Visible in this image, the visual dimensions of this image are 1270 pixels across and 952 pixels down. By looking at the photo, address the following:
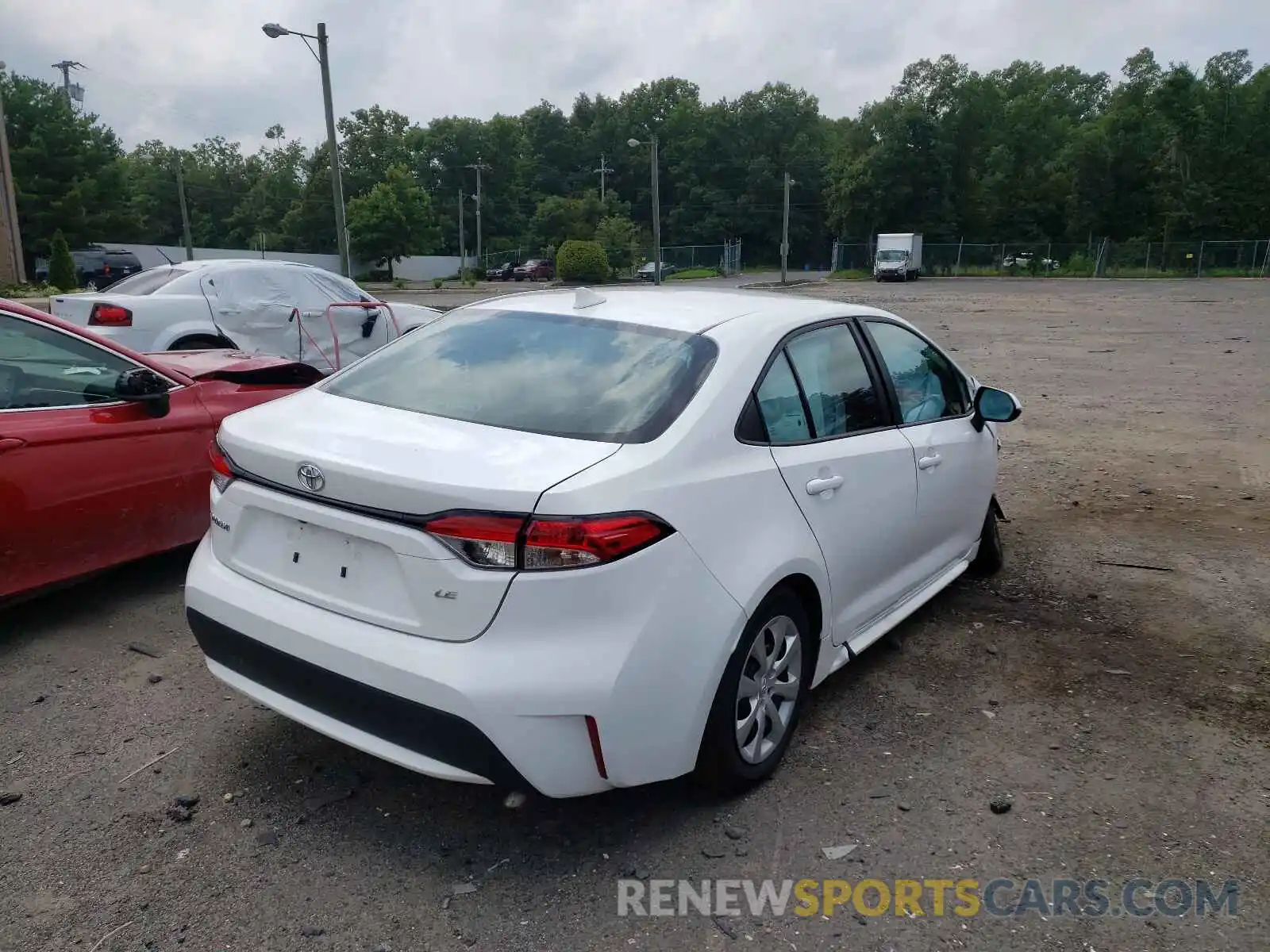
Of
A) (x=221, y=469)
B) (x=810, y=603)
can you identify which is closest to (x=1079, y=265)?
(x=810, y=603)

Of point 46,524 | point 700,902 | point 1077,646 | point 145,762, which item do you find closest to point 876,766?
point 700,902

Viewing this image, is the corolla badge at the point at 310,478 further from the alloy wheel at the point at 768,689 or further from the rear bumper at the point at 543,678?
the alloy wheel at the point at 768,689

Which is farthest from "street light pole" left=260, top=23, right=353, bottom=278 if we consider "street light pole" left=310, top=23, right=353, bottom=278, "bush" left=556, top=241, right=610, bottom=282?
"bush" left=556, top=241, right=610, bottom=282

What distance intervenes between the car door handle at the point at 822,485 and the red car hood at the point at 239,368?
348 cm

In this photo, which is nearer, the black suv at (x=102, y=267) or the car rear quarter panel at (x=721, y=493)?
the car rear quarter panel at (x=721, y=493)

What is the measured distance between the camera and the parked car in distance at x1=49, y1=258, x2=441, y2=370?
362 inches

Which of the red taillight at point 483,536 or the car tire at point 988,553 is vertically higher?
the red taillight at point 483,536

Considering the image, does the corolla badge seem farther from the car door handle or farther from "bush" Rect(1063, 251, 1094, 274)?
"bush" Rect(1063, 251, 1094, 274)

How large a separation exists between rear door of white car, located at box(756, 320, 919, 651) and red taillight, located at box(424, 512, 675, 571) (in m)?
0.89

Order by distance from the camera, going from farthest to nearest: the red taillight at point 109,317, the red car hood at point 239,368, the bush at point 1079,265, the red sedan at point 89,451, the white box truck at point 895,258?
the bush at point 1079,265
the white box truck at point 895,258
the red taillight at point 109,317
the red car hood at point 239,368
the red sedan at point 89,451

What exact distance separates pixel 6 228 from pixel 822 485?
39.6 meters

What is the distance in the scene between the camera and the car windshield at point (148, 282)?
984 centimetres

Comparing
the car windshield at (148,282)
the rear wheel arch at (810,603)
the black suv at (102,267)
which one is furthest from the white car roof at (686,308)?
the black suv at (102,267)

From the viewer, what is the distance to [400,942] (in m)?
2.45
